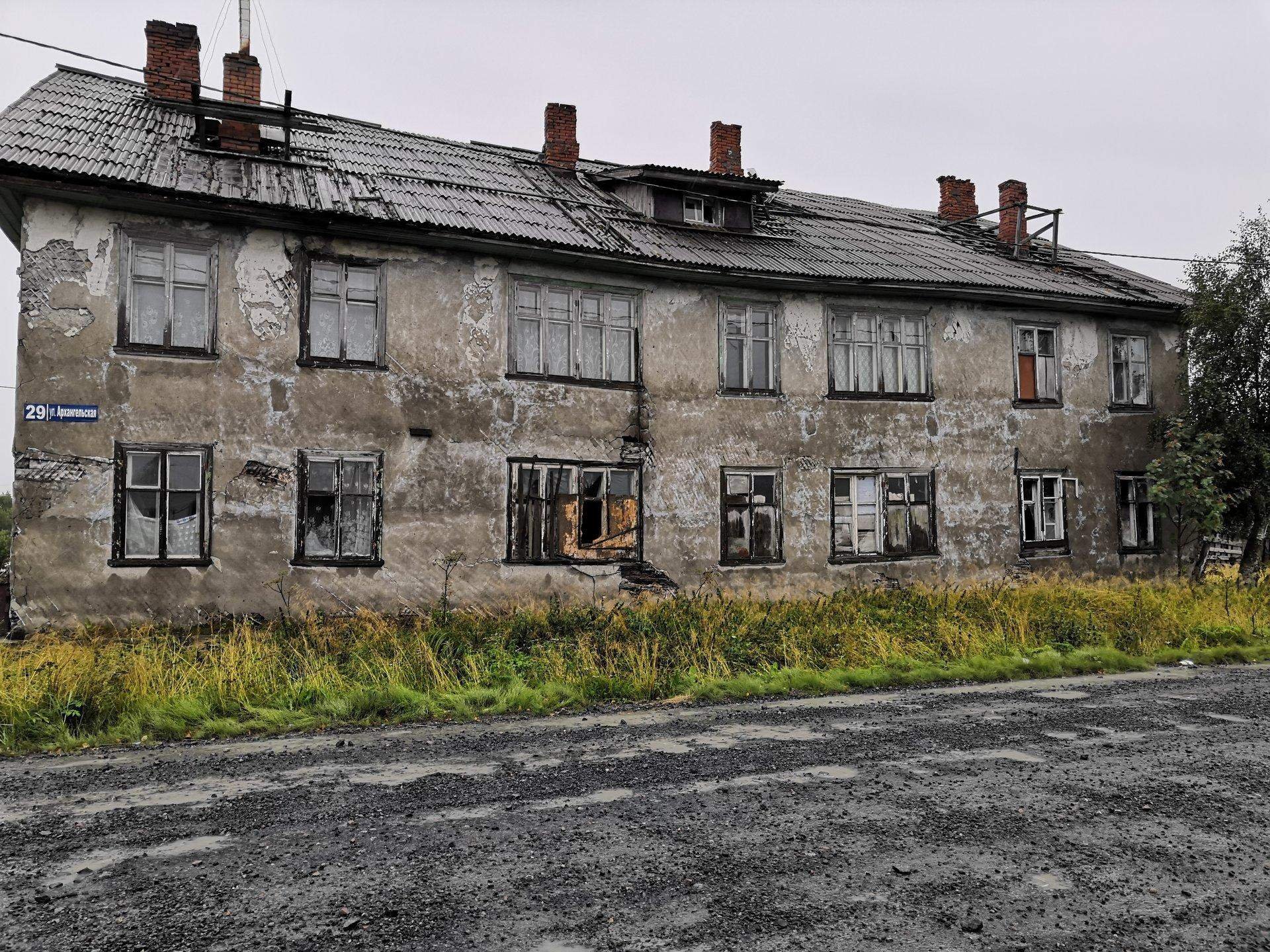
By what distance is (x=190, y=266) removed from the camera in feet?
38.2

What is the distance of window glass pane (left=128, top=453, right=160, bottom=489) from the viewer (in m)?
11.2

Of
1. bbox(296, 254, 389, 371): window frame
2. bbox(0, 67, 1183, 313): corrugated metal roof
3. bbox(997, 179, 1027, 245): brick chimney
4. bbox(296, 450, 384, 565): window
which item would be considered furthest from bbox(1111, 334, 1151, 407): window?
bbox(296, 450, 384, 565): window

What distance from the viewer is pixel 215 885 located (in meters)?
3.69

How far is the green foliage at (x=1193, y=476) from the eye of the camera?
52.0ft

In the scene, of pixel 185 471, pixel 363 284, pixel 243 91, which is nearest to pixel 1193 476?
pixel 363 284

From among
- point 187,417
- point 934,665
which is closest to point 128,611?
point 187,417

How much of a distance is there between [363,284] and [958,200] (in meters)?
16.1

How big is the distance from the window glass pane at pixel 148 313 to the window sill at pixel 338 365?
1.72 meters

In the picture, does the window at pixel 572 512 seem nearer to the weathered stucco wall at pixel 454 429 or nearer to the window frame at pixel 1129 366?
the weathered stucco wall at pixel 454 429

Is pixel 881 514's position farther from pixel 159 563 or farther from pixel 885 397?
pixel 159 563

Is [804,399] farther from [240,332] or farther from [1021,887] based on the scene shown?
[1021,887]

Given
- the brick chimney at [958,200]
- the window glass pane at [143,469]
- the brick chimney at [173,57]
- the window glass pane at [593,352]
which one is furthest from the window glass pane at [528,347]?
the brick chimney at [958,200]

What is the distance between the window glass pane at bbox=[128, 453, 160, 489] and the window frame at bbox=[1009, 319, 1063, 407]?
14.4 m

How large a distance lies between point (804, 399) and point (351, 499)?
24.9ft
